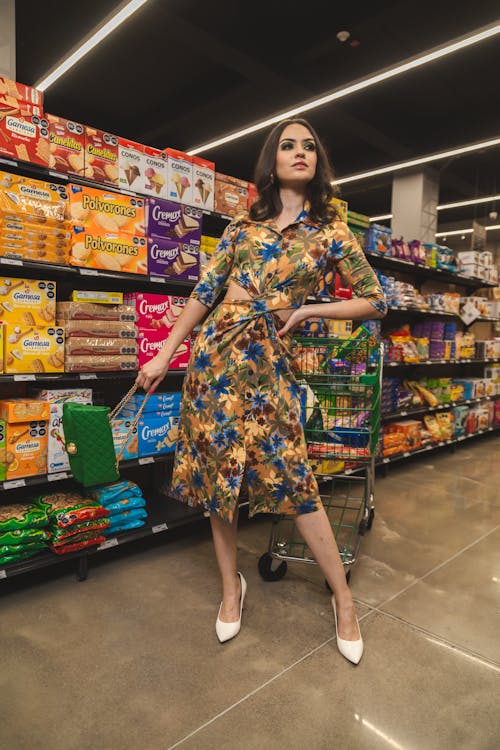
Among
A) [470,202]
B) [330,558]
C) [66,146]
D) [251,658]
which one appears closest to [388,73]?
[66,146]

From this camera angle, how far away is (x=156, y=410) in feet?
9.32

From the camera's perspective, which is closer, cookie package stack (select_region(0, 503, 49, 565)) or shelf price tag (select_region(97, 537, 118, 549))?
cookie package stack (select_region(0, 503, 49, 565))

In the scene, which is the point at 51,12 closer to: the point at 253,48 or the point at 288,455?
the point at 253,48

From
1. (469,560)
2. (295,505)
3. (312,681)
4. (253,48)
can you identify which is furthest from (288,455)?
(253,48)

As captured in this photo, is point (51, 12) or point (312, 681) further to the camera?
point (51, 12)

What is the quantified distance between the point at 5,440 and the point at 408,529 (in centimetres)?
243

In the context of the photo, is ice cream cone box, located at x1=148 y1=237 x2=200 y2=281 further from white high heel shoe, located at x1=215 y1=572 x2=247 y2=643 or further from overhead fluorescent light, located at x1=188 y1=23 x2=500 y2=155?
overhead fluorescent light, located at x1=188 y1=23 x2=500 y2=155

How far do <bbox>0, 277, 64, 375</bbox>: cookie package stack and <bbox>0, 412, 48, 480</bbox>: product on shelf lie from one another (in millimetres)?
258

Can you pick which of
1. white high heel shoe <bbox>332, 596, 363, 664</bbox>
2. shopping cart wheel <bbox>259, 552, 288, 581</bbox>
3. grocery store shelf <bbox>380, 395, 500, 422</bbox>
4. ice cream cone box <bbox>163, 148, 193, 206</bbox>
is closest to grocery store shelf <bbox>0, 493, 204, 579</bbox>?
shopping cart wheel <bbox>259, 552, 288, 581</bbox>

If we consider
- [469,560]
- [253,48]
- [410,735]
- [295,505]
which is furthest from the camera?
[253,48]

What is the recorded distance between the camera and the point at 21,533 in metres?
2.26

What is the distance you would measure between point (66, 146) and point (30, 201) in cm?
36

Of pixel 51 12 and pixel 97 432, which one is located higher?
pixel 51 12

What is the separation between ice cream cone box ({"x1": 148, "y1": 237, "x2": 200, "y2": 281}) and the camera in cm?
274
